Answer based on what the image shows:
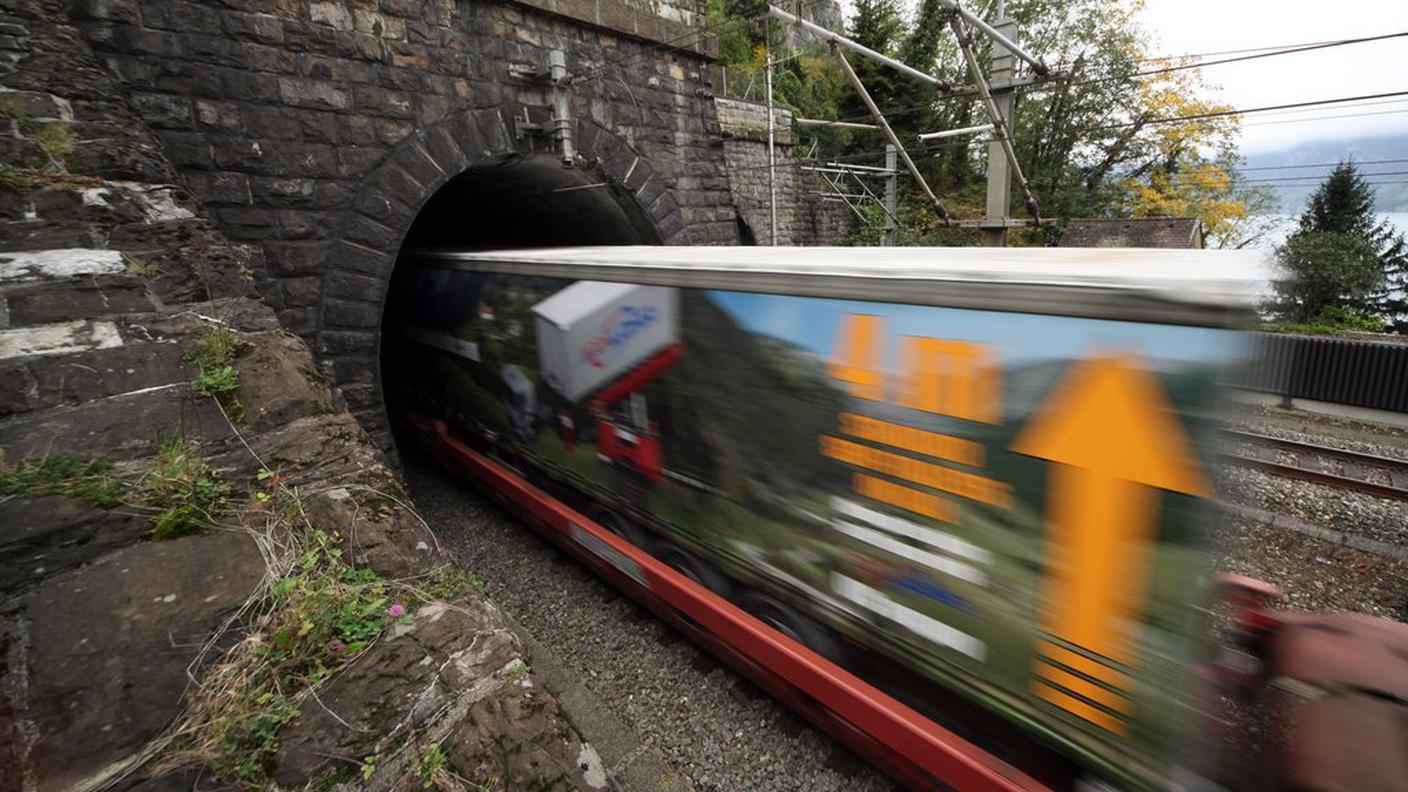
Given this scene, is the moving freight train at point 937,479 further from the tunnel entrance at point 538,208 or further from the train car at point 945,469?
the tunnel entrance at point 538,208

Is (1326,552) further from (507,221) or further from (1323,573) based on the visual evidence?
(507,221)

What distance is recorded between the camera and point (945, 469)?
7.13 feet

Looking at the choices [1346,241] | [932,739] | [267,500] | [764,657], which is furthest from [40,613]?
[1346,241]

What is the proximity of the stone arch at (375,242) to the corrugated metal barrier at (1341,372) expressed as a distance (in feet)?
36.4

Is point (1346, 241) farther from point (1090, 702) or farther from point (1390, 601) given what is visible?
point (1090, 702)

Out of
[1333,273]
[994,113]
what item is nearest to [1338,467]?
[994,113]

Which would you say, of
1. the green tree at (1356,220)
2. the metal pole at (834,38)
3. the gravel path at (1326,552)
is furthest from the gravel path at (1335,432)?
the green tree at (1356,220)

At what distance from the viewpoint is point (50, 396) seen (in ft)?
7.84

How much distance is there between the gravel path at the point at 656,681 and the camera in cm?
317

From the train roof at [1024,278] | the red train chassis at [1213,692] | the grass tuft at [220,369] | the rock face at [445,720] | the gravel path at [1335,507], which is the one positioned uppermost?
the train roof at [1024,278]

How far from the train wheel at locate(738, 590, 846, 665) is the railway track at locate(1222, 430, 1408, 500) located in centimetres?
592

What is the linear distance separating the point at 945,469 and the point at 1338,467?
843 cm

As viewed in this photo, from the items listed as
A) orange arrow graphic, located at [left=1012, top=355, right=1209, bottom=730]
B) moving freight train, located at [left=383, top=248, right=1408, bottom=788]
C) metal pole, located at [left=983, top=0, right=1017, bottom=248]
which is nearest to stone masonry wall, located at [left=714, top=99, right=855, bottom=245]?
metal pole, located at [left=983, top=0, right=1017, bottom=248]

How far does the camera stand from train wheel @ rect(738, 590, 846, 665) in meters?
2.99
